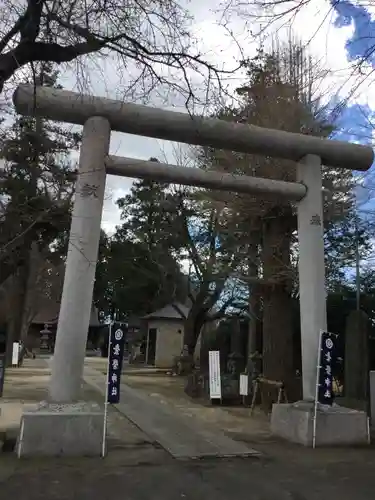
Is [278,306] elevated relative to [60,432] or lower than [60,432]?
elevated

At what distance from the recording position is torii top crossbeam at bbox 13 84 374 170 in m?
8.40

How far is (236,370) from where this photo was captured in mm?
17031

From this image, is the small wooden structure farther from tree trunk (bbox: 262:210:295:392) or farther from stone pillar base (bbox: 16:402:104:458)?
stone pillar base (bbox: 16:402:104:458)

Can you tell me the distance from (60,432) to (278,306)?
7.08m

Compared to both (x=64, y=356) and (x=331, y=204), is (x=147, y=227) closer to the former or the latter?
(x=331, y=204)

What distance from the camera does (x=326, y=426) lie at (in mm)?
8789

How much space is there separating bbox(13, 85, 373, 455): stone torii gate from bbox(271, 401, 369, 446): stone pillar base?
0.11ft

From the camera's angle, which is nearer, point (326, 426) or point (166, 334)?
point (326, 426)

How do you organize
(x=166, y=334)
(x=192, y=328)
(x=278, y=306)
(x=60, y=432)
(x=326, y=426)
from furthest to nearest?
(x=166, y=334) < (x=192, y=328) < (x=278, y=306) < (x=326, y=426) < (x=60, y=432)

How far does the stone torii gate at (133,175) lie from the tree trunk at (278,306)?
9.20 feet

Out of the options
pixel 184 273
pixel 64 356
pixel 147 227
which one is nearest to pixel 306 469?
pixel 64 356

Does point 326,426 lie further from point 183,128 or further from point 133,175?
point 183,128

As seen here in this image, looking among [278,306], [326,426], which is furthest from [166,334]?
[326,426]

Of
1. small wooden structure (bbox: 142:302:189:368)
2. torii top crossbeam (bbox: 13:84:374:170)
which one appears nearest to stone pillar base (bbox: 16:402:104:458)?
torii top crossbeam (bbox: 13:84:374:170)
